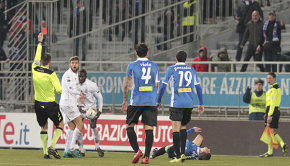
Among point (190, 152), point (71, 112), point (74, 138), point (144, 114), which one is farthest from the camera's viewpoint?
point (74, 138)

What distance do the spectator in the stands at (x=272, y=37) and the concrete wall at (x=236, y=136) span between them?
2814 mm

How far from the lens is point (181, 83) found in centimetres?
1717

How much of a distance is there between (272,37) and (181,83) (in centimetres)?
792

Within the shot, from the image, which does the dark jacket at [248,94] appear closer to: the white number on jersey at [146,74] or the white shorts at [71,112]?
the white shorts at [71,112]

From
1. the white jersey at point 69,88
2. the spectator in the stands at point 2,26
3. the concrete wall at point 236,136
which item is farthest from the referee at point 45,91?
the spectator in the stands at point 2,26

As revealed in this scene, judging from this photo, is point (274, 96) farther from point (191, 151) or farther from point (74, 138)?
point (74, 138)

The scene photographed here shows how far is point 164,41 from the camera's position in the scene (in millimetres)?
26391

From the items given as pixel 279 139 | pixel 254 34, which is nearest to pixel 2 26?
pixel 254 34

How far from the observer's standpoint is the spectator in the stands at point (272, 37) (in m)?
24.3

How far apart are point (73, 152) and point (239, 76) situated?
5.51m

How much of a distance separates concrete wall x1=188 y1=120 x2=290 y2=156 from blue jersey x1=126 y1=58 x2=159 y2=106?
6.52 meters

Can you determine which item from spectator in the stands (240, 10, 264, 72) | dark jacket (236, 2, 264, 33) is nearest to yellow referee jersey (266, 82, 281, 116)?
spectator in the stands (240, 10, 264, 72)

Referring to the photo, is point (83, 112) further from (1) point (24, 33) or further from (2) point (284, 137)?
(1) point (24, 33)

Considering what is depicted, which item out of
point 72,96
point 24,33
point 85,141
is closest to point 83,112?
→ point 72,96
